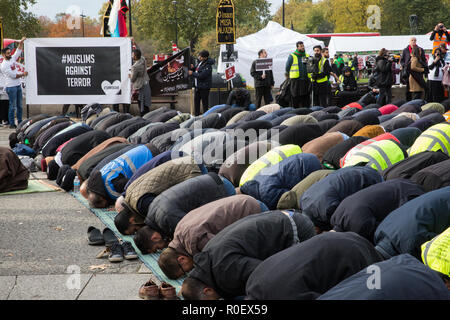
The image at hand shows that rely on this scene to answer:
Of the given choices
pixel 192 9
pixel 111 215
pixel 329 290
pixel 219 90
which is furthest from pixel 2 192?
pixel 192 9

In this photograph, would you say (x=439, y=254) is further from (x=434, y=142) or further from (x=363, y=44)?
(x=363, y=44)

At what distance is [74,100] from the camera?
15.5 m

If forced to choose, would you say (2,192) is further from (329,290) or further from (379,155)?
(329,290)

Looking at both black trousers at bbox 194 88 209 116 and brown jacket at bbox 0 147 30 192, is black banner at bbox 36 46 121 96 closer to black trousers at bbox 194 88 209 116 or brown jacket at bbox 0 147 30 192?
black trousers at bbox 194 88 209 116

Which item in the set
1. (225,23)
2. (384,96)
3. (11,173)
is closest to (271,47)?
(384,96)

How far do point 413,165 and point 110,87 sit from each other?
10859 millimetres

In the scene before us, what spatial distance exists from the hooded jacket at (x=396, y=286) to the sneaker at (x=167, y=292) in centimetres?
162

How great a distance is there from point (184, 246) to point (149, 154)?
3181 millimetres

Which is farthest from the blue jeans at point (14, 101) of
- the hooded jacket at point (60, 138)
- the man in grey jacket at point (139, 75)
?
the hooded jacket at point (60, 138)

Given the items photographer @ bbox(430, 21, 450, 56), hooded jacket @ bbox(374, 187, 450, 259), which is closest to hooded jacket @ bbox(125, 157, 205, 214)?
hooded jacket @ bbox(374, 187, 450, 259)

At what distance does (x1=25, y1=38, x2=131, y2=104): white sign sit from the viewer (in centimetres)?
1548

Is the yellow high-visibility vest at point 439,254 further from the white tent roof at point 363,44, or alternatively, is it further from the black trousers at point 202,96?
the white tent roof at point 363,44

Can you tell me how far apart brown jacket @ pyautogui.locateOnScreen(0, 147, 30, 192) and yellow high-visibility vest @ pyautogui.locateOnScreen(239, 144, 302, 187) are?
3821mm

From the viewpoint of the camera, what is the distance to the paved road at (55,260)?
4988 millimetres
